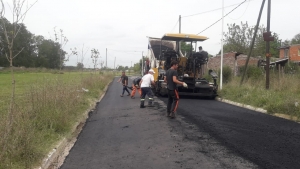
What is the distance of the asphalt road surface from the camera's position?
5215mm

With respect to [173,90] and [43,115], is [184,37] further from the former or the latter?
[43,115]

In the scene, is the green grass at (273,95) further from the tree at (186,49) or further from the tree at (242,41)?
the tree at (242,41)

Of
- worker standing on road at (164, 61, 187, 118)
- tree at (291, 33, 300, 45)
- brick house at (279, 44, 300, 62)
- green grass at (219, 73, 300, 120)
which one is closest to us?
worker standing on road at (164, 61, 187, 118)

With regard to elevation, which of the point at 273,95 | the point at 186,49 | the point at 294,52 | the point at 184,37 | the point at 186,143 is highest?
the point at 294,52

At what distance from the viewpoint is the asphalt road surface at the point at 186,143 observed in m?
5.21

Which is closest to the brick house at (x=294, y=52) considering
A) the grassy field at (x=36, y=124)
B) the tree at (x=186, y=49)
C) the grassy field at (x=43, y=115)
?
the tree at (x=186, y=49)

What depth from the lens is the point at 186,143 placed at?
6.44 metres

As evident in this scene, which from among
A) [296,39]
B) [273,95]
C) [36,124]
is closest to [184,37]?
[273,95]

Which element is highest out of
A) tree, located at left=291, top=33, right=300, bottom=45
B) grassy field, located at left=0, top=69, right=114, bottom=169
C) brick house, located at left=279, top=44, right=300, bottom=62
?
tree, located at left=291, top=33, right=300, bottom=45

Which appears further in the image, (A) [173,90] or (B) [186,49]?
(B) [186,49]

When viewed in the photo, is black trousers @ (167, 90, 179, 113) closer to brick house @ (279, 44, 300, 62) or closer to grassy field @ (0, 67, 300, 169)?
grassy field @ (0, 67, 300, 169)

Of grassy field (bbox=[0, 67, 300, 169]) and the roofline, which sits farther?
the roofline

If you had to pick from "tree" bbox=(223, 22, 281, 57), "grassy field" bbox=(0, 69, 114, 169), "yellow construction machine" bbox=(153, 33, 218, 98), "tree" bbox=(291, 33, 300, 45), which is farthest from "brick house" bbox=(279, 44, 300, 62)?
"grassy field" bbox=(0, 69, 114, 169)

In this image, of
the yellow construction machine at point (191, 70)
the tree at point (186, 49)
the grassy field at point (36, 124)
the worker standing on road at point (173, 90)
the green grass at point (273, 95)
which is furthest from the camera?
the tree at point (186, 49)
